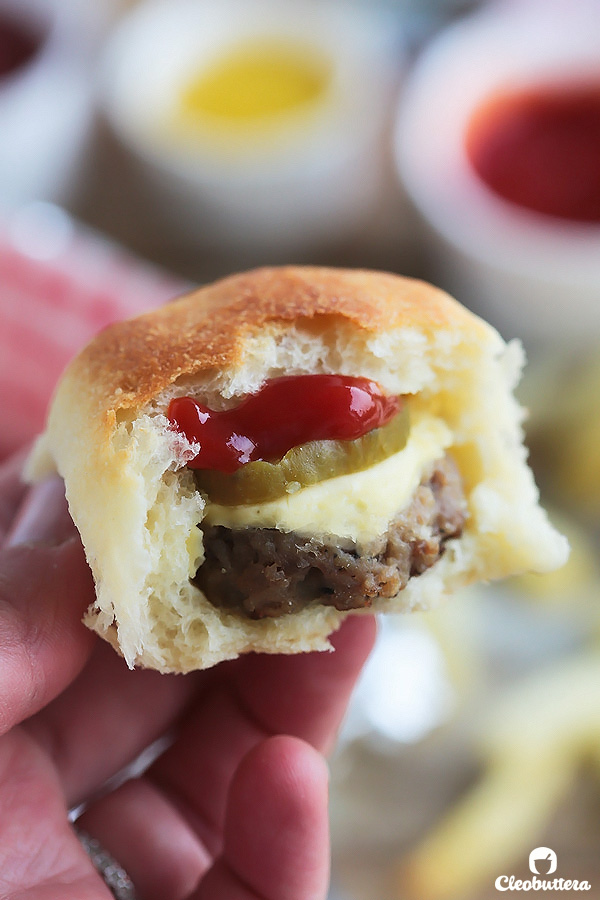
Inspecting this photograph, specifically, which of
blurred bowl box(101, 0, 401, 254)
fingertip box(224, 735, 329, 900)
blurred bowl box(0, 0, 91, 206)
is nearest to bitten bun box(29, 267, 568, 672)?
fingertip box(224, 735, 329, 900)

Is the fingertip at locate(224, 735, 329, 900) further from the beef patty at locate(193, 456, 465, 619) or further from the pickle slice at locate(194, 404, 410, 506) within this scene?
the pickle slice at locate(194, 404, 410, 506)

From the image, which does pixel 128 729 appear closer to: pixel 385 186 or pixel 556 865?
pixel 556 865

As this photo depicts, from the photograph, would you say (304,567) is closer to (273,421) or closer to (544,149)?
(273,421)

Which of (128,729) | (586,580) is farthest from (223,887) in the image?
(586,580)

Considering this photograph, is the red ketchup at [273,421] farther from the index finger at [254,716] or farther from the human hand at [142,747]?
the index finger at [254,716]

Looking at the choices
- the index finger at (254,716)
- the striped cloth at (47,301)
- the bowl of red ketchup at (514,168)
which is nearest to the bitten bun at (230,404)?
the index finger at (254,716)

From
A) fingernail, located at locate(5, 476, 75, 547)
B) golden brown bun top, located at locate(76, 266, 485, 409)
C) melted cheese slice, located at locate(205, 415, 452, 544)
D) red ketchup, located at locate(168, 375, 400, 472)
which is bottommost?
fingernail, located at locate(5, 476, 75, 547)

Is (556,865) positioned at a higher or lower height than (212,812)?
lower

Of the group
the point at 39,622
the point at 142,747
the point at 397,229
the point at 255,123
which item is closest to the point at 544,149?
the point at 397,229

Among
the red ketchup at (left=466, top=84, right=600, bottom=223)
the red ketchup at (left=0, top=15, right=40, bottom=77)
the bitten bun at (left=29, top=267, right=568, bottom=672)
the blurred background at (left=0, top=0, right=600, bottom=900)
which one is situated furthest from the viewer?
the red ketchup at (left=0, top=15, right=40, bottom=77)
